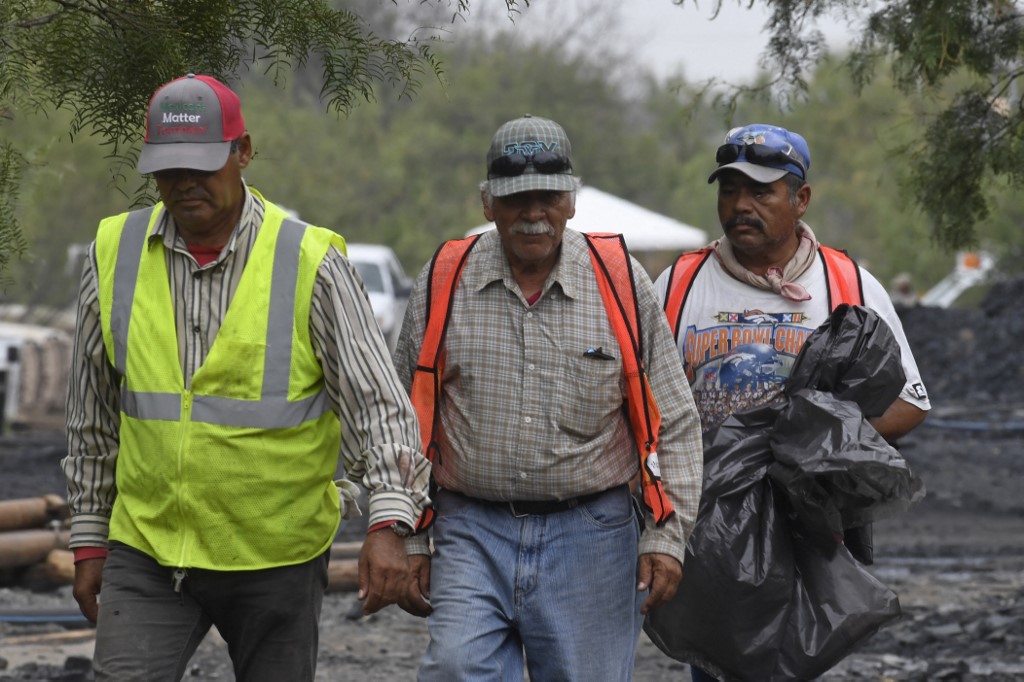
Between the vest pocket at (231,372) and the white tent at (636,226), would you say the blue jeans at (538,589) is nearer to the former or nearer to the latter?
the vest pocket at (231,372)

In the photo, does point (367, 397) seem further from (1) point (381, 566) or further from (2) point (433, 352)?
(2) point (433, 352)

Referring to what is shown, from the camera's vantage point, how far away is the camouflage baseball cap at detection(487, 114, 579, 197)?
4492 millimetres

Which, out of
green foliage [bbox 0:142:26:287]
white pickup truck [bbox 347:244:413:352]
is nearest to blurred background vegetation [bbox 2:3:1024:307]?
white pickup truck [bbox 347:244:413:352]

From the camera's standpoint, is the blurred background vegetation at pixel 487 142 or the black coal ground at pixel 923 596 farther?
the blurred background vegetation at pixel 487 142

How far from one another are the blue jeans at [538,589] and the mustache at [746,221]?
1.17 m

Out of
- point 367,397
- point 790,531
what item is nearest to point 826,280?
point 790,531

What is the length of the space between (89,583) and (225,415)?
635mm

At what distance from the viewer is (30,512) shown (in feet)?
32.7

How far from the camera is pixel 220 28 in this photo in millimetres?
4902

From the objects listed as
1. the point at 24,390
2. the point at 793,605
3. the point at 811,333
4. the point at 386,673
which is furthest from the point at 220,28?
the point at 24,390

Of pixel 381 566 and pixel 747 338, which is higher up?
pixel 747 338

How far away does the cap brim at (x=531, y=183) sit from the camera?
4.48 m

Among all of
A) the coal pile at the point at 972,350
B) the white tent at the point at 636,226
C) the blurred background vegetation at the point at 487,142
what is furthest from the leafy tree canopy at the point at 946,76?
the blurred background vegetation at the point at 487,142

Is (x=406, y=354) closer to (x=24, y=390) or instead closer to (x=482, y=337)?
(x=482, y=337)
